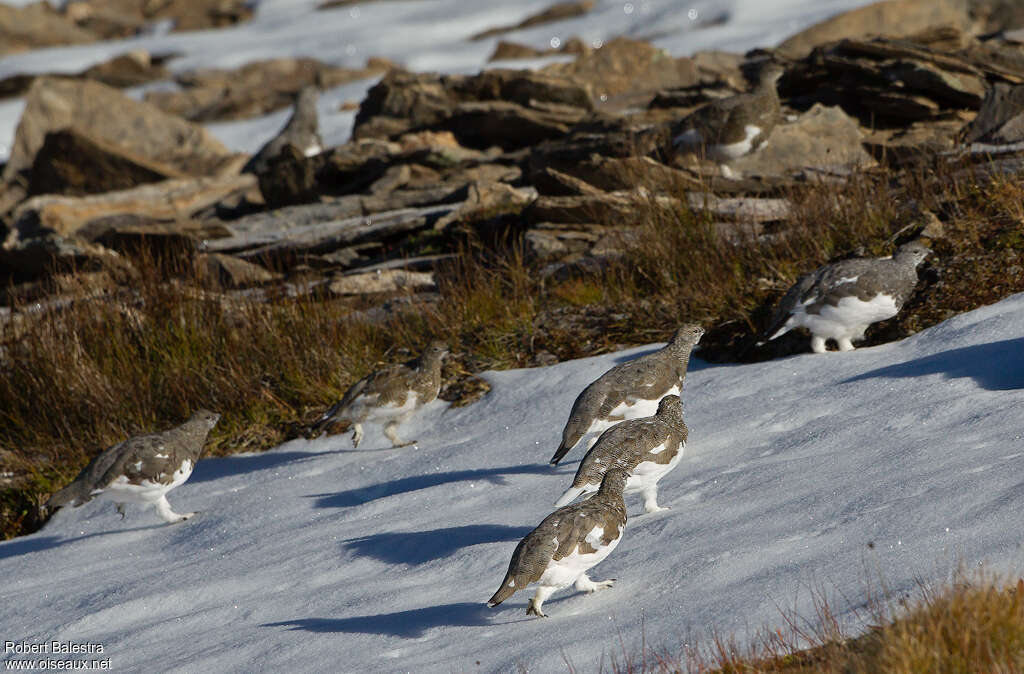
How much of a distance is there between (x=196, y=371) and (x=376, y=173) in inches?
252

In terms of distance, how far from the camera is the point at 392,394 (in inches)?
250

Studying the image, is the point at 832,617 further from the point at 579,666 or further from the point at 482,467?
the point at 482,467

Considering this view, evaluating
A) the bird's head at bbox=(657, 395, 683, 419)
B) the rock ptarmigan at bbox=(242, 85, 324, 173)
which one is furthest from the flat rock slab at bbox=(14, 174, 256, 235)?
the bird's head at bbox=(657, 395, 683, 419)

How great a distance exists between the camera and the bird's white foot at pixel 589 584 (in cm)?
402

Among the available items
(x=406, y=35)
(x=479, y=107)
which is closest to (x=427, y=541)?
(x=479, y=107)

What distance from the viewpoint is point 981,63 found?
11.7m

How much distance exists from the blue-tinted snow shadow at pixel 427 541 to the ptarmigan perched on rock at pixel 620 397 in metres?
0.48

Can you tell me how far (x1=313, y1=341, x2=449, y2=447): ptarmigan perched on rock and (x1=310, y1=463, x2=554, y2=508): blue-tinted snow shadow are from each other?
0.45m

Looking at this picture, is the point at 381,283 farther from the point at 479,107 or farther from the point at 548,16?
the point at 548,16

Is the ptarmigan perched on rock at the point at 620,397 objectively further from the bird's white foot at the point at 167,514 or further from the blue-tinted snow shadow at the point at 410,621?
the bird's white foot at the point at 167,514

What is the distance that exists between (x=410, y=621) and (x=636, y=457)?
110 centimetres

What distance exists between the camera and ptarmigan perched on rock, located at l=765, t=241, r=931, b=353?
606 centimetres

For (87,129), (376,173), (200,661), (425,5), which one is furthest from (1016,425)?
(425,5)

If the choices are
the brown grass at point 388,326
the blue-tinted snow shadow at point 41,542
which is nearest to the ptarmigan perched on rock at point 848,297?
the brown grass at point 388,326
